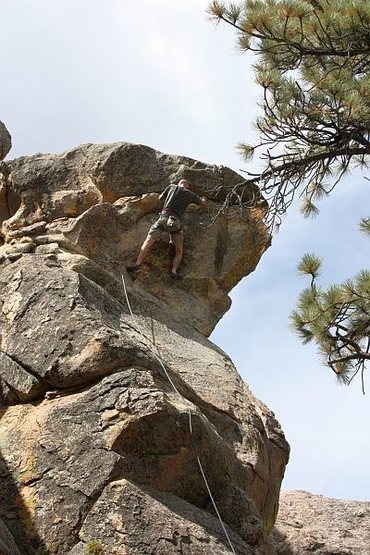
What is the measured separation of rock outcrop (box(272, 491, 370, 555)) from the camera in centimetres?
1466

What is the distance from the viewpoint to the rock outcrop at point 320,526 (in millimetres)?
14664

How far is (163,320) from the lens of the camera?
1407cm

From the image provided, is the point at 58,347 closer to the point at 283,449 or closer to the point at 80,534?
the point at 80,534

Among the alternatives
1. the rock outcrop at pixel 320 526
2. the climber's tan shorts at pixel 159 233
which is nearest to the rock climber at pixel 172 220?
the climber's tan shorts at pixel 159 233

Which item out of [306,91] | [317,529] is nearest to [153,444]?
[306,91]

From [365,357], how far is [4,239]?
643cm

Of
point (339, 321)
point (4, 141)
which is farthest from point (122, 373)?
point (4, 141)

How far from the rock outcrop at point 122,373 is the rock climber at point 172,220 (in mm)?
226

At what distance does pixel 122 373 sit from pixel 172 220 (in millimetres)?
4289

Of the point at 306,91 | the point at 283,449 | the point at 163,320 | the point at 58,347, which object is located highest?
the point at 306,91

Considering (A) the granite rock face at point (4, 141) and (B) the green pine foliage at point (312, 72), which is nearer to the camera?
(B) the green pine foliage at point (312, 72)

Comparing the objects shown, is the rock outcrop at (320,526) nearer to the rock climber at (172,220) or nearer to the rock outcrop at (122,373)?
the rock outcrop at (122,373)

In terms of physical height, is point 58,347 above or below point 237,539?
above

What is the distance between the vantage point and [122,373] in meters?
10.7
